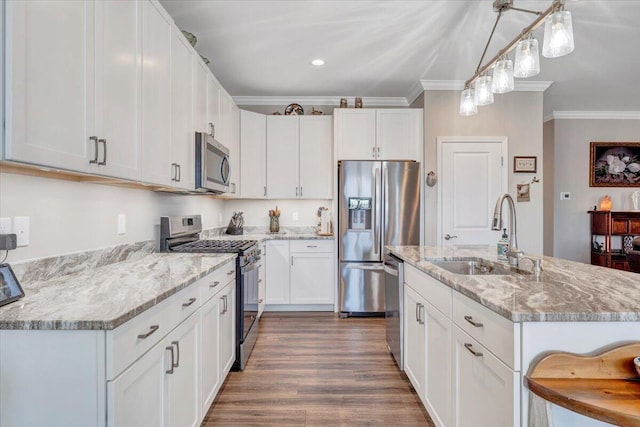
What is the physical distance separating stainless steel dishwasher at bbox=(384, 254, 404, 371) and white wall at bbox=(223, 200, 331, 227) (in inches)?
74.2

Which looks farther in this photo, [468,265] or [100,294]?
[468,265]

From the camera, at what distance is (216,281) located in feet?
6.63

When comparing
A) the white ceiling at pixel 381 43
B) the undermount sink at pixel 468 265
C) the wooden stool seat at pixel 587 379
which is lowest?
the wooden stool seat at pixel 587 379

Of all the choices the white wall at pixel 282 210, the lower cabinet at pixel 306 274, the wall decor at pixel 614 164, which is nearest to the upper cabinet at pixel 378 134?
the white wall at pixel 282 210

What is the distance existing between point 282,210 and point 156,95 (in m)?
2.77

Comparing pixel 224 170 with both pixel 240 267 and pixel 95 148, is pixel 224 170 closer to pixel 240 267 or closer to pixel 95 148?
pixel 240 267

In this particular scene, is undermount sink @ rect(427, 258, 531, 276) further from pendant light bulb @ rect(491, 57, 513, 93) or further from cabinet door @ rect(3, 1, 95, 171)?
Answer: cabinet door @ rect(3, 1, 95, 171)

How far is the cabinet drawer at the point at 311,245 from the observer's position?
4062mm

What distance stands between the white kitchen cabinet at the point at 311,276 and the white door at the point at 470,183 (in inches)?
53.0

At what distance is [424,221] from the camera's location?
13.1 feet

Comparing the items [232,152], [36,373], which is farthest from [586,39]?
[36,373]

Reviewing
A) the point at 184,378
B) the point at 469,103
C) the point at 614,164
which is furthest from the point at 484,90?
the point at 614,164

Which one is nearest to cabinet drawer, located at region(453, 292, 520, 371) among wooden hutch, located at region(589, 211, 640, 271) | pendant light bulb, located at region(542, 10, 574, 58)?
pendant light bulb, located at region(542, 10, 574, 58)

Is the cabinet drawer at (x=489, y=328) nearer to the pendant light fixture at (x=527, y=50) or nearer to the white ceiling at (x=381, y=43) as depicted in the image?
the pendant light fixture at (x=527, y=50)
